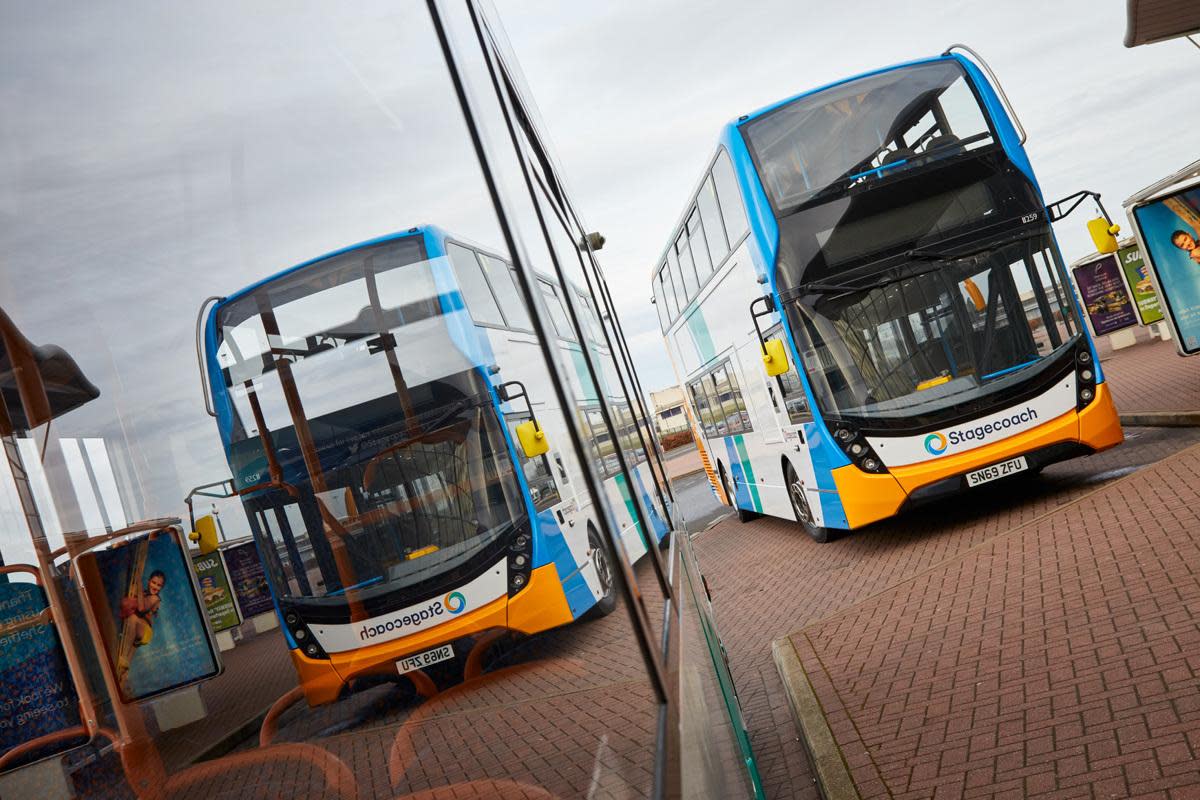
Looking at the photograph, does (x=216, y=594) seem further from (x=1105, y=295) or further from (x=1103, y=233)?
(x=1105, y=295)

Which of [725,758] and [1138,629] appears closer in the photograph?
[725,758]

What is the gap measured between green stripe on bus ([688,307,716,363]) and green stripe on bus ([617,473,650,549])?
12180mm

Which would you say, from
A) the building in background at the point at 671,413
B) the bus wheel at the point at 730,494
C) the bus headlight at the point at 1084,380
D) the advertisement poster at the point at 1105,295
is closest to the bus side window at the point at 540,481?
the bus headlight at the point at 1084,380

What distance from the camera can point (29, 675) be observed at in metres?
0.74

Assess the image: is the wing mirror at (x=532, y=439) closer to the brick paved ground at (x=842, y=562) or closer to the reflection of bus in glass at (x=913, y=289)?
the brick paved ground at (x=842, y=562)

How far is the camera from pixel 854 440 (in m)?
10.1

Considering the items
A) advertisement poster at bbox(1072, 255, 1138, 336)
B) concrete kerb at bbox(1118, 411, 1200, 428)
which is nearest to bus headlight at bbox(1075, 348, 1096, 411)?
concrete kerb at bbox(1118, 411, 1200, 428)

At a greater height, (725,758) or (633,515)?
(633,515)

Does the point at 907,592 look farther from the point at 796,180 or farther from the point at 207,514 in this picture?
the point at 207,514

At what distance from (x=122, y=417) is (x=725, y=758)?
2012 mm

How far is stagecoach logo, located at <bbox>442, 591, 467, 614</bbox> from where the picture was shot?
40.4 inches

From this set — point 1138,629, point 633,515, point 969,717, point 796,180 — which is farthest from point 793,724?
point 796,180

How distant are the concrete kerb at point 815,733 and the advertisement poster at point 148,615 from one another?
4.26 metres

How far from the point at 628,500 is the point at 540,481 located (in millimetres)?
575
